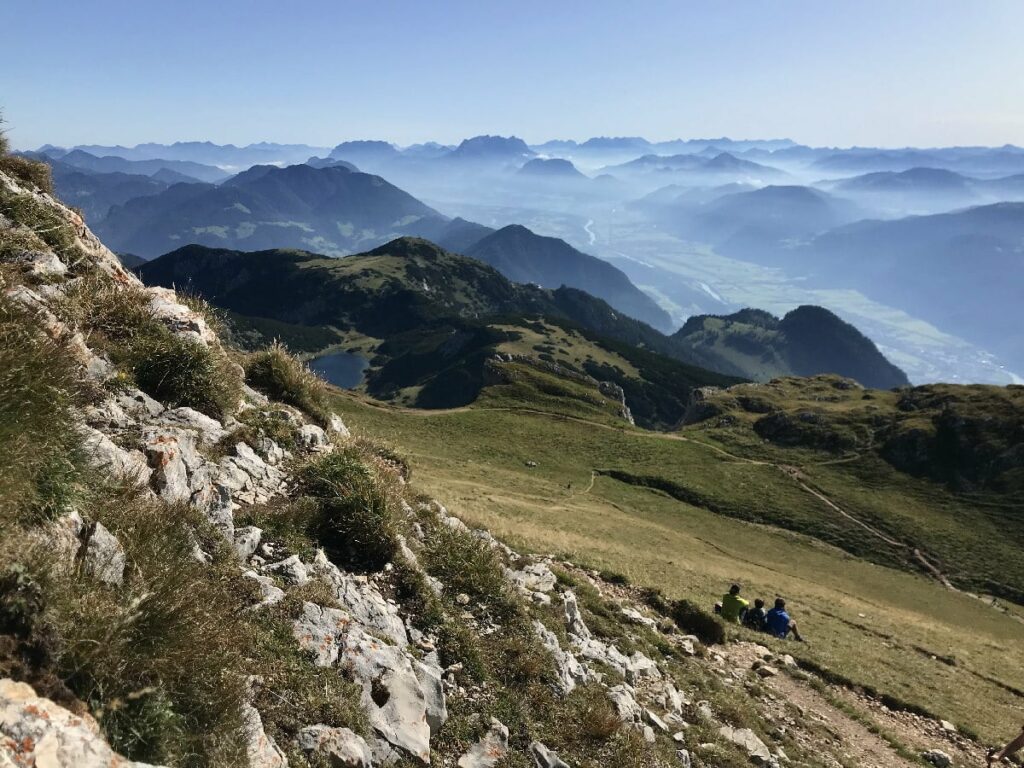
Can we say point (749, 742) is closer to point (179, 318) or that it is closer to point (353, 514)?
point (353, 514)

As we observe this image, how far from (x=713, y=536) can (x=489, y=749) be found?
163 ft

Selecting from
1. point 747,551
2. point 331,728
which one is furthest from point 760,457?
point 331,728

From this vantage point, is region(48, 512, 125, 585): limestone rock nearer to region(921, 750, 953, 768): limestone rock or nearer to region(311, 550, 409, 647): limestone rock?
region(311, 550, 409, 647): limestone rock

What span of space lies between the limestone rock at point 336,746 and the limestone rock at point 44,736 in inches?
91.5

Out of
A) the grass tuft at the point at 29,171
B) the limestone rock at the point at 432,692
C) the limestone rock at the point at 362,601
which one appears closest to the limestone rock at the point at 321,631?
the limestone rock at the point at 362,601

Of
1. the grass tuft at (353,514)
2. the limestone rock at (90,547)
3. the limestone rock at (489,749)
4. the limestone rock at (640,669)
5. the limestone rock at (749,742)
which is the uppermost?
the limestone rock at (90,547)

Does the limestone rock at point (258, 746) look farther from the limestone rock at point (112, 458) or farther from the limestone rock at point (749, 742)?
the limestone rock at point (749, 742)

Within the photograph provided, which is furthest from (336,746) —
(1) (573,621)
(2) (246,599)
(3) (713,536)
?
(3) (713,536)

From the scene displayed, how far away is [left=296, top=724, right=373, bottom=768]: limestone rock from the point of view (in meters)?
6.07

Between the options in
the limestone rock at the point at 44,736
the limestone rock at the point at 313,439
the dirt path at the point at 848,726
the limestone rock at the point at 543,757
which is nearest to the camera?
the limestone rock at the point at 44,736

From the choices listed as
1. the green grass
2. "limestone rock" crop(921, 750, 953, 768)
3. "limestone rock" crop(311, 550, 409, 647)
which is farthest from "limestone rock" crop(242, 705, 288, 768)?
"limestone rock" crop(921, 750, 953, 768)

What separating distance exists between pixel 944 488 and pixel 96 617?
10187 centimetres

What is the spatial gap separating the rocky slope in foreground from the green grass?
32.2 ft

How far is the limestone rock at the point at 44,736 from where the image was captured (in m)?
3.53
